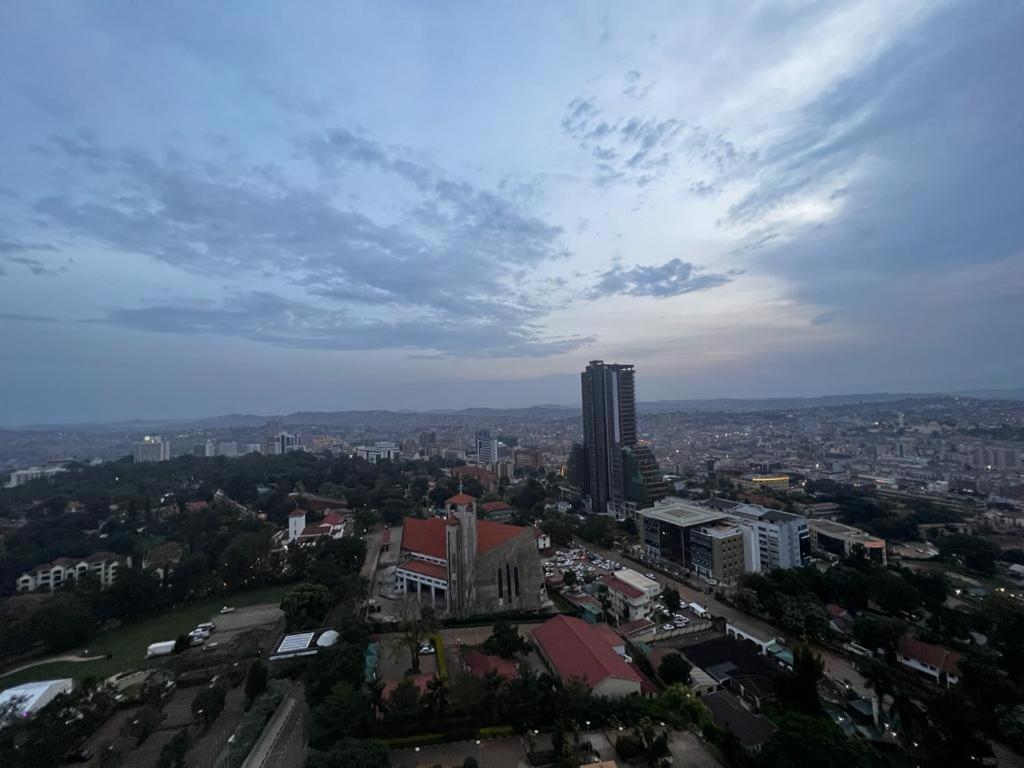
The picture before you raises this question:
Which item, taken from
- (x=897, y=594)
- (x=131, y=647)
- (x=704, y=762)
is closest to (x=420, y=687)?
(x=704, y=762)

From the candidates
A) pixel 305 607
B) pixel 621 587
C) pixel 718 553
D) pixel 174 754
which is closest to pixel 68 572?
pixel 305 607

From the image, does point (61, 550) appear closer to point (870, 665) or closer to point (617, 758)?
point (617, 758)

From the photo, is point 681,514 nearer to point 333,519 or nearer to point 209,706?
point 333,519

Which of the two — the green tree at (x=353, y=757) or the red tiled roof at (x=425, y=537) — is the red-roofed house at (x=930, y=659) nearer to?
the green tree at (x=353, y=757)

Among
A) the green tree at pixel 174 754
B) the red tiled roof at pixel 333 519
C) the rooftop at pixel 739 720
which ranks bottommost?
the rooftop at pixel 739 720

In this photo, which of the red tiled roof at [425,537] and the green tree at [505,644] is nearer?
the green tree at [505,644]

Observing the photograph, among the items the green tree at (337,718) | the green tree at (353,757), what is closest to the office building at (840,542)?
the green tree at (337,718)
